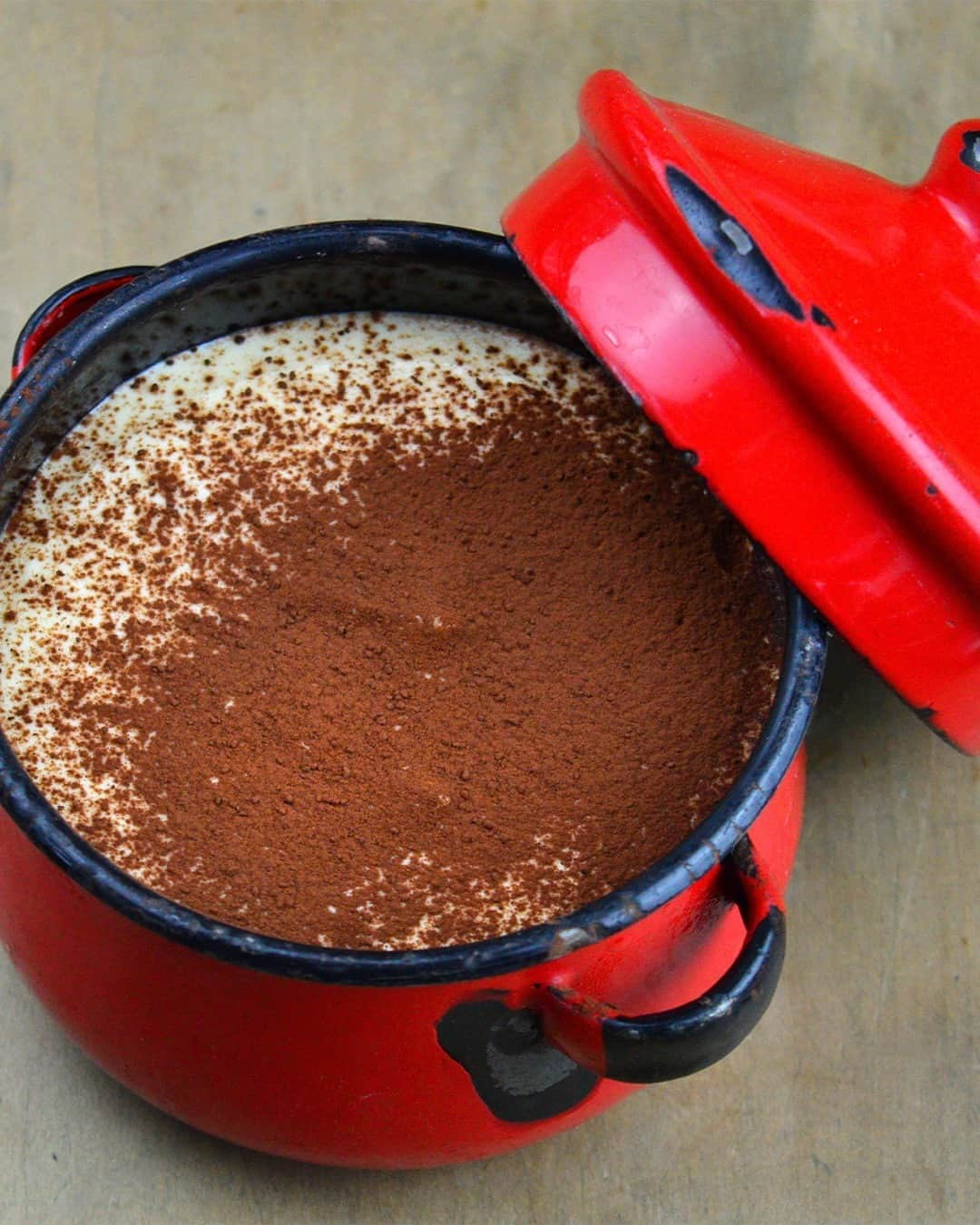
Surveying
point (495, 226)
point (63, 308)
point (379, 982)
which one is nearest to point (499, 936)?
point (379, 982)

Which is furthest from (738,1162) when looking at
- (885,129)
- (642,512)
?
(885,129)

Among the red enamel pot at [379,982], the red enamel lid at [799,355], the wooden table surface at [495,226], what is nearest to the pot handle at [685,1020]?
the red enamel pot at [379,982]

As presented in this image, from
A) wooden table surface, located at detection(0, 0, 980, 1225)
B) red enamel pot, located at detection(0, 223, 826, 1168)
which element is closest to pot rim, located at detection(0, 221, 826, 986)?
red enamel pot, located at detection(0, 223, 826, 1168)

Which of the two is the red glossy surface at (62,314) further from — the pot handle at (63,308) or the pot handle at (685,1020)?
the pot handle at (685,1020)

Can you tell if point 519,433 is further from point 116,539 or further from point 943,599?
point 943,599

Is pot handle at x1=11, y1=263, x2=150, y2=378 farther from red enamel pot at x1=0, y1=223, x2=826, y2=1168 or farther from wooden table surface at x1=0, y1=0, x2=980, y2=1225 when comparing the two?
wooden table surface at x1=0, y1=0, x2=980, y2=1225

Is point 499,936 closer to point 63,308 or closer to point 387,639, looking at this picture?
point 387,639
